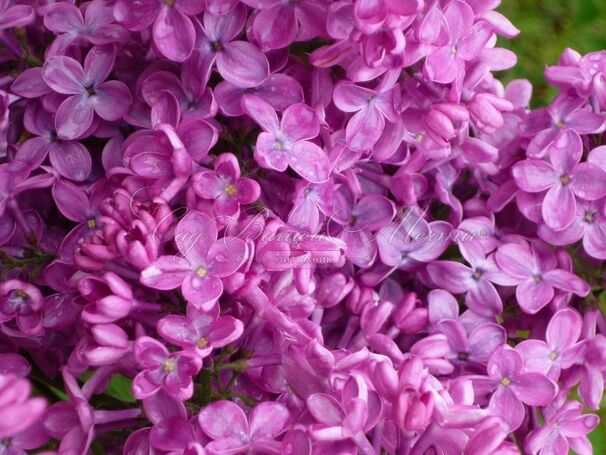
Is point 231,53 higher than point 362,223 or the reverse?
higher

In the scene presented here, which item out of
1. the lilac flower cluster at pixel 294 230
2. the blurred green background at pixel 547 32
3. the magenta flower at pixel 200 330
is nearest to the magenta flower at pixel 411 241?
the lilac flower cluster at pixel 294 230

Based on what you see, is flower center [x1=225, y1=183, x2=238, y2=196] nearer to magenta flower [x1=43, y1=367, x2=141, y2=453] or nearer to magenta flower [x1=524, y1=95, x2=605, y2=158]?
magenta flower [x1=43, y1=367, x2=141, y2=453]

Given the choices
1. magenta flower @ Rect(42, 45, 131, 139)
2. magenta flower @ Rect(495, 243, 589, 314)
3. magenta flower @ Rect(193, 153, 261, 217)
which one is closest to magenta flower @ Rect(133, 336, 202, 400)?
magenta flower @ Rect(193, 153, 261, 217)

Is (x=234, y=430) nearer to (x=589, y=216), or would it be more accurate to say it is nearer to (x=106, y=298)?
(x=106, y=298)

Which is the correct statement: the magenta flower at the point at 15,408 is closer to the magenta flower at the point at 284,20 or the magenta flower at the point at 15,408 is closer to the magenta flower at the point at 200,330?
the magenta flower at the point at 200,330

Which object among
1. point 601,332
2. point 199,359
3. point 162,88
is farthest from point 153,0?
point 601,332

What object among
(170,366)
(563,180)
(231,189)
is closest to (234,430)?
(170,366)

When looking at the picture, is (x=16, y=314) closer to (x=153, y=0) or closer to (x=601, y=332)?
(x=153, y=0)
